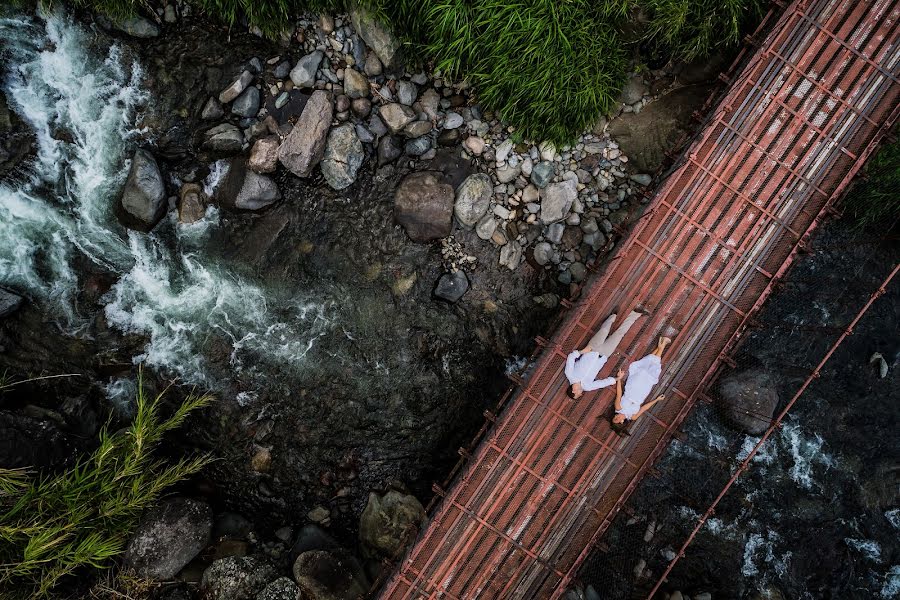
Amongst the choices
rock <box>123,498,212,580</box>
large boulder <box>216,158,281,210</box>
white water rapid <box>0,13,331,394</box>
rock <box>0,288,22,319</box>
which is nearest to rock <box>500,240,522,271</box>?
white water rapid <box>0,13,331,394</box>

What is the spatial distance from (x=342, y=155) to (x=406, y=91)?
124 centimetres

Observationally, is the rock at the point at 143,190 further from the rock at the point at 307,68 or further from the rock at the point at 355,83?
the rock at the point at 355,83

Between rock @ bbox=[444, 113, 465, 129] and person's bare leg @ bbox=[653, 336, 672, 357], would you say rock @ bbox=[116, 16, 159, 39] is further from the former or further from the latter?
person's bare leg @ bbox=[653, 336, 672, 357]

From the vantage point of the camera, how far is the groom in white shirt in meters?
5.91

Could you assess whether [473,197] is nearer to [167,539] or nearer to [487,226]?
[487,226]

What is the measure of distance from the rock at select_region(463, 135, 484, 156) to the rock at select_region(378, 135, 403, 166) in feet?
3.11

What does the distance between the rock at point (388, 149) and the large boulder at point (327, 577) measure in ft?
17.5

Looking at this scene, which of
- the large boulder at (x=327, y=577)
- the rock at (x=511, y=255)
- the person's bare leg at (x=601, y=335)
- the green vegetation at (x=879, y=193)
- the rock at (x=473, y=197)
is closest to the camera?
the person's bare leg at (x=601, y=335)

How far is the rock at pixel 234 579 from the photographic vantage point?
620 cm

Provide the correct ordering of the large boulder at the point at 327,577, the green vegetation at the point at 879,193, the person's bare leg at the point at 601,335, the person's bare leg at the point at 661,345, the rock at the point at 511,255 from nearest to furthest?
1. the person's bare leg at the point at 601,335
2. the person's bare leg at the point at 661,345
3. the green vegetation at the point at 879,193
4. the large boulder at the point at 327,577
5. the rock at the point at 511,255

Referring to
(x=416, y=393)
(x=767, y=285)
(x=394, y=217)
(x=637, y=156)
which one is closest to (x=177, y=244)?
(x=394, y=217)

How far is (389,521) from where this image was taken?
673 centimetres

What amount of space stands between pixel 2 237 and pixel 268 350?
150 inches

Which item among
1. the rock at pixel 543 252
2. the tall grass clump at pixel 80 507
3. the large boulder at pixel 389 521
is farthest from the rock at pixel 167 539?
the rock at pixel 543 252
